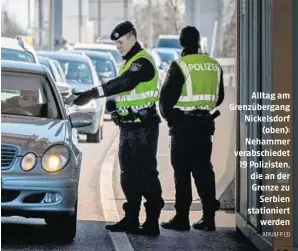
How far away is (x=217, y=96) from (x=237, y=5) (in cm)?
56

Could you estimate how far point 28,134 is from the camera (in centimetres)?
811

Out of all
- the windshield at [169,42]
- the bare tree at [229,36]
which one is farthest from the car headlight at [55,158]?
the bare tree at [229,36]

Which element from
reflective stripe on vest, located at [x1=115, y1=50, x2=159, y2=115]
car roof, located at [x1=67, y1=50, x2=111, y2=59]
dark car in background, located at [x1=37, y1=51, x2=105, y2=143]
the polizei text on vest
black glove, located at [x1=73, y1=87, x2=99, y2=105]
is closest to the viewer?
the polizei text on vest

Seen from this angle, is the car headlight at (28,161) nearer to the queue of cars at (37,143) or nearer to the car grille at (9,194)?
the queue of cars at (37,143)

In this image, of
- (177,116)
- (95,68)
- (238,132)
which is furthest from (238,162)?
(95,68)

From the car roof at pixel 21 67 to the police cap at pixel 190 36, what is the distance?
44.3 inches

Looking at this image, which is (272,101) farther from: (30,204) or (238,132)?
(30,204)

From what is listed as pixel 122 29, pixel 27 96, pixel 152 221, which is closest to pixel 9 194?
pixel 27 96

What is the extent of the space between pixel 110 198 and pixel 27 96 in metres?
0.87

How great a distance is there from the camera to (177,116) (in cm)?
826

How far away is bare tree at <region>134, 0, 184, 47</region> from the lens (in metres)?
7.70

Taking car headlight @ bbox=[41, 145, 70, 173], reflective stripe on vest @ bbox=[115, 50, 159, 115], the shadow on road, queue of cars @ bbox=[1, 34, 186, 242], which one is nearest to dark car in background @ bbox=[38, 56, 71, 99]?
queue of cars @ bbox=[1, 34, 186, 242]

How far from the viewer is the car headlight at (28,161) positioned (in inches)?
315

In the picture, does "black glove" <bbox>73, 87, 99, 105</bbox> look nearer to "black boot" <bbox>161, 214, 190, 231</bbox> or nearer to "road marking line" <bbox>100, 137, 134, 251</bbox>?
"road marking line" <bbox>100, 137, 134, 251</bbox>
